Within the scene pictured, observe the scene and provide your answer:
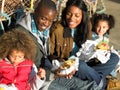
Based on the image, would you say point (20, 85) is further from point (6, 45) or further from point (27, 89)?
point (6, 45)

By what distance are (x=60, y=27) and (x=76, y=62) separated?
0.47 meters

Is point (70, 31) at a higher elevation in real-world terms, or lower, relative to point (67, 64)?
higher

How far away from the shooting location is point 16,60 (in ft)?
13.1

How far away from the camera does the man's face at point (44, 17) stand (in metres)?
4.30

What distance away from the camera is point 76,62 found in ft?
15.0

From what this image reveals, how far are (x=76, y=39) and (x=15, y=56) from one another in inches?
44.3

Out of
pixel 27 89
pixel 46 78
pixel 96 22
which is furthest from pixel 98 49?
pixel 27 89

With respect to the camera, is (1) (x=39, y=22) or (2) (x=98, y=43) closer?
(1) (x=39, y=22)

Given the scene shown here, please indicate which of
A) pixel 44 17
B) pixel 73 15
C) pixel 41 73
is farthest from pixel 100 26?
pixel 41 73

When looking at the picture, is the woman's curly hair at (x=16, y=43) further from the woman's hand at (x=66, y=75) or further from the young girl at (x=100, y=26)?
the young girl at (x=100, y=26)

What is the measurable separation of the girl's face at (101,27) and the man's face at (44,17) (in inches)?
30.6

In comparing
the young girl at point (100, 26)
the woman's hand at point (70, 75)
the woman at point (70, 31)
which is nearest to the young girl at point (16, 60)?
the woman's hand at point (70, 75)

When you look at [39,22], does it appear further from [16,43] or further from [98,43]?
[98,43]

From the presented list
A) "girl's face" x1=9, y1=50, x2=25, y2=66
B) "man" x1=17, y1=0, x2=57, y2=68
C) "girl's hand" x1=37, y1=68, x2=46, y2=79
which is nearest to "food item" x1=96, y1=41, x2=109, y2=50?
"man" x1=17, y1=0, x2=57, y2=68
